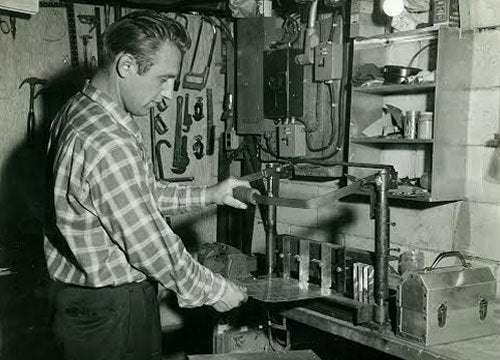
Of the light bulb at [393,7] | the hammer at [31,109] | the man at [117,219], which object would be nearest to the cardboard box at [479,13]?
the light bulb at [393,7]

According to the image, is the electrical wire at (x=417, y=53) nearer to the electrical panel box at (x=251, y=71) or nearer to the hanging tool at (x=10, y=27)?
the electrical panel box at (x=251, y=71)

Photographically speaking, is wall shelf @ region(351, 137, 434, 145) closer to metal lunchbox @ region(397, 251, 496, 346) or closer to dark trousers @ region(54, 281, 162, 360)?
metal lunchbox @ region(397, 251, 496, 346)

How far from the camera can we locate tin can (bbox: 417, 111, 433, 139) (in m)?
3.12

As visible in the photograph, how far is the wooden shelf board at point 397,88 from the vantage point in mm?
3078

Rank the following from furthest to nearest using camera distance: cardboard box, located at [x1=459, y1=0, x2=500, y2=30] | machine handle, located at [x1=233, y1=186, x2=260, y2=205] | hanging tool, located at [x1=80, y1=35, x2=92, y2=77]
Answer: hanging tool, located at [x1=80, y1=35, x2=92, y2=77], cardboard box, located at [x1=459, y1=0, x2=500, y2=30], machine handle, located at [x1=233, y1=186, x2=260, y2=205]

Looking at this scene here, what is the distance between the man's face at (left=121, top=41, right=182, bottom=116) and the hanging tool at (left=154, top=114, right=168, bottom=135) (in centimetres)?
234

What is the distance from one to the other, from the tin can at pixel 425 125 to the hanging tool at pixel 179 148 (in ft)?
6.42

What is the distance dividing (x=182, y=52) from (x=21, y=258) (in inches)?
96.0

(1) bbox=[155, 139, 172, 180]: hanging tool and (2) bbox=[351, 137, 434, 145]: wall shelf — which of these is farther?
(1) bbox=[155, 139, 172, 180]: hanging tool

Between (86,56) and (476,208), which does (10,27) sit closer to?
(86,56)

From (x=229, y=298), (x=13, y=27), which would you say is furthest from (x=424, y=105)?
(x=13, y=27)

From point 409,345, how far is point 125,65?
56.2 inches

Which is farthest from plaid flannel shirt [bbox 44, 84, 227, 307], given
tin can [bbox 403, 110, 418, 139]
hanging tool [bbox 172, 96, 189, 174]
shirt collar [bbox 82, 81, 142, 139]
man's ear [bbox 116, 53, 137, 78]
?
hanging tool [bbox 172, 96, 189, 174]

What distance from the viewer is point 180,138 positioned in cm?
456
